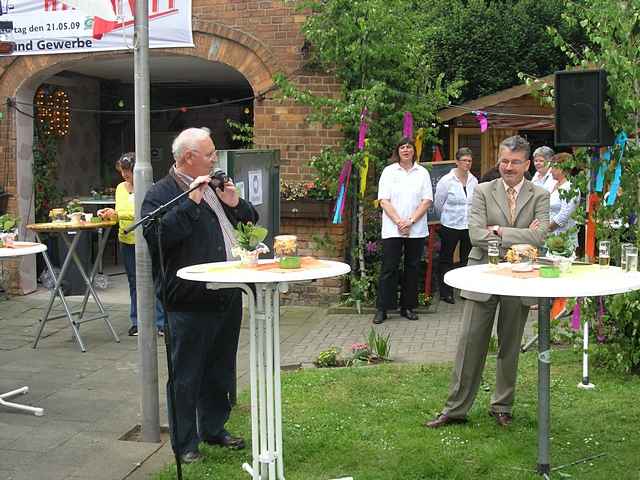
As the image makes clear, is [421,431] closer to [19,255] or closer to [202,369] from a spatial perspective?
[202,369]

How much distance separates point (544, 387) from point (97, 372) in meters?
4.01

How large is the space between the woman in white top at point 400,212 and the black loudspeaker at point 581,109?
3.16 metres

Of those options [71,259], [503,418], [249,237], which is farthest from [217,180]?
[71,259]

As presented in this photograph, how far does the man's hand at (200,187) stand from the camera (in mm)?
4191

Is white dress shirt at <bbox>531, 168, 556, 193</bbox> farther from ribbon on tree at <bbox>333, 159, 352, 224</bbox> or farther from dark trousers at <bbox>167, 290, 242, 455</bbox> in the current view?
dark trousers at <bbox>167, 290, 242, 455</bbox>

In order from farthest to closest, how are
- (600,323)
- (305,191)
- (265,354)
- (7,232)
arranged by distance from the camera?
1. (305,191)
2. (7,232)
3. (600,323)
4. (265,354)

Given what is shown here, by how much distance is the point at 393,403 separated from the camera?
5.72m

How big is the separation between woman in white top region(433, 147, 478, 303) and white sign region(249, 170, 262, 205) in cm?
348

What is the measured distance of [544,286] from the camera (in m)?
3.90

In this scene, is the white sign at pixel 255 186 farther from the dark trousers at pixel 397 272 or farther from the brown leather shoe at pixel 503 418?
the brown leather shoe at pixel 503 418

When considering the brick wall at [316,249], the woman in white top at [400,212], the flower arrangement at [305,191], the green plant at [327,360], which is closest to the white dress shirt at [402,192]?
the woman in white top at [400,212]

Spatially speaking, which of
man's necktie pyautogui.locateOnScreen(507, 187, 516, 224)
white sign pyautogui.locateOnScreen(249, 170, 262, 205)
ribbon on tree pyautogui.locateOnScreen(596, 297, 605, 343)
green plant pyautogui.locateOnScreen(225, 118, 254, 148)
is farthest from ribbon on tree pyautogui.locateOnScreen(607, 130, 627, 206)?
green plant pyautogui.locateOnScreen(225, 118, 254, 148)

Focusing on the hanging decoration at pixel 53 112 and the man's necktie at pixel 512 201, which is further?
the hanging decoration at pixel 53 112

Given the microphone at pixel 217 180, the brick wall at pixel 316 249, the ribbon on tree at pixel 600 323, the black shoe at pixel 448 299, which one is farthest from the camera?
the black shoe at pixel 448 299
